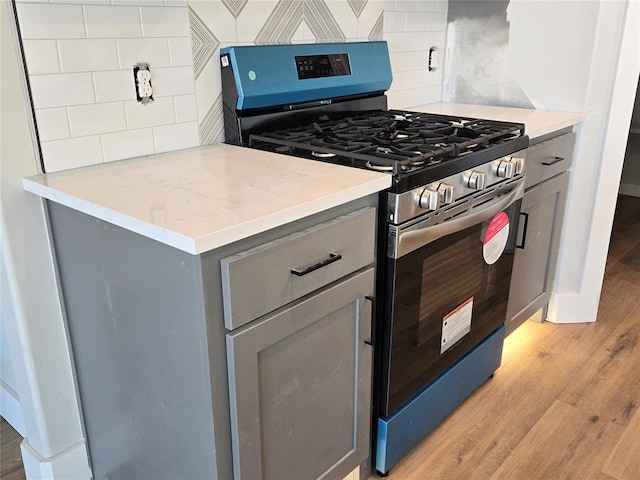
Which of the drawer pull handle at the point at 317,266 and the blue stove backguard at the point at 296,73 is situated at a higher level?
the blue stove backguard at the point at 296,73

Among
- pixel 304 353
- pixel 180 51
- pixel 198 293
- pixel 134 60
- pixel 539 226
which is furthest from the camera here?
pixel 539 226

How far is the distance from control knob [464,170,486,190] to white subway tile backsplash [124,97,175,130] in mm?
865

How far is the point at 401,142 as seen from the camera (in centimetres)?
169

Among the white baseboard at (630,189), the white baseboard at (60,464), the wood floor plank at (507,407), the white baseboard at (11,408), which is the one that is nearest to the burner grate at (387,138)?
the wood floor plank at (507,407)

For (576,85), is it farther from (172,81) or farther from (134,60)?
(134,60)

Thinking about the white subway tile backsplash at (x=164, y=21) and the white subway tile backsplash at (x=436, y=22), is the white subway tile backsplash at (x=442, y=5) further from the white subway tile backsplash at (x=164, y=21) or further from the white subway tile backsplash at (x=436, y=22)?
the white subway tile backsplash at (x=164, y=21)

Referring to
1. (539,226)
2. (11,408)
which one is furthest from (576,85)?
(11,408)

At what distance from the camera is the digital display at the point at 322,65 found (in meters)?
1.93

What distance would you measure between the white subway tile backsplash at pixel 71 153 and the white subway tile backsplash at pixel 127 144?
0.02 m

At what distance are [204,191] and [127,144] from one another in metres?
0.43

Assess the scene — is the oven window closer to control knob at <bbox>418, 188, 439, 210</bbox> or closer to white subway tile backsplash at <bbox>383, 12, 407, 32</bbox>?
control knob at <bbox>418, 188, 439, 210</bbox>

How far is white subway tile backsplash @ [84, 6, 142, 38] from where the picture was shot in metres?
1.44

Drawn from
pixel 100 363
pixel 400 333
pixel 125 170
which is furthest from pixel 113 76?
pixel 400 333

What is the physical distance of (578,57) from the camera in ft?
7.56
